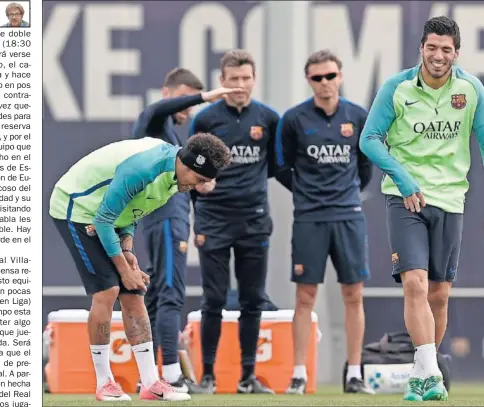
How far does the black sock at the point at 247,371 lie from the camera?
8.74 m

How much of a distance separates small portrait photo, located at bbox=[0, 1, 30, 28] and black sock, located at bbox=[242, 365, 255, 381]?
3961 mm

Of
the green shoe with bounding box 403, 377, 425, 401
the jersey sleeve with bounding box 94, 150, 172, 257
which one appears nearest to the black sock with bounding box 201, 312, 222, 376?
the jersey sleeve with bounding box 94, 150, 172, 257

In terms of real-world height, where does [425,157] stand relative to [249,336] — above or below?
above

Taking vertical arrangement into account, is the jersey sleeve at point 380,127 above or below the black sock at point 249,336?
above

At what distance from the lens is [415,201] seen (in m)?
6.84

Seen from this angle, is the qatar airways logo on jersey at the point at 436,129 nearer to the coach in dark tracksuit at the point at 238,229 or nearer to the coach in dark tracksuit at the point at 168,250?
the coach in dark tracksuit at the point at 168,250

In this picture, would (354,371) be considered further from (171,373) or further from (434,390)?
(434,390)

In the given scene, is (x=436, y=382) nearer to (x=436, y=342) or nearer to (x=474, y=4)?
(x=436, y=342)

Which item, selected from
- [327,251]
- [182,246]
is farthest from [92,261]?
[327,251]

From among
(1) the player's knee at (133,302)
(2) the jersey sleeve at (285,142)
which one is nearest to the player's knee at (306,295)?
(2) the jersey sleeve at (285,142)

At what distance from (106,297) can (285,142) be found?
213 cm

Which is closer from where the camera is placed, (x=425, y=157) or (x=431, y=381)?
(x=431, y=381)

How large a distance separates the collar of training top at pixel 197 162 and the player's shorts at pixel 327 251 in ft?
6.75

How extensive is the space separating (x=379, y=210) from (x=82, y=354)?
8.76ft
